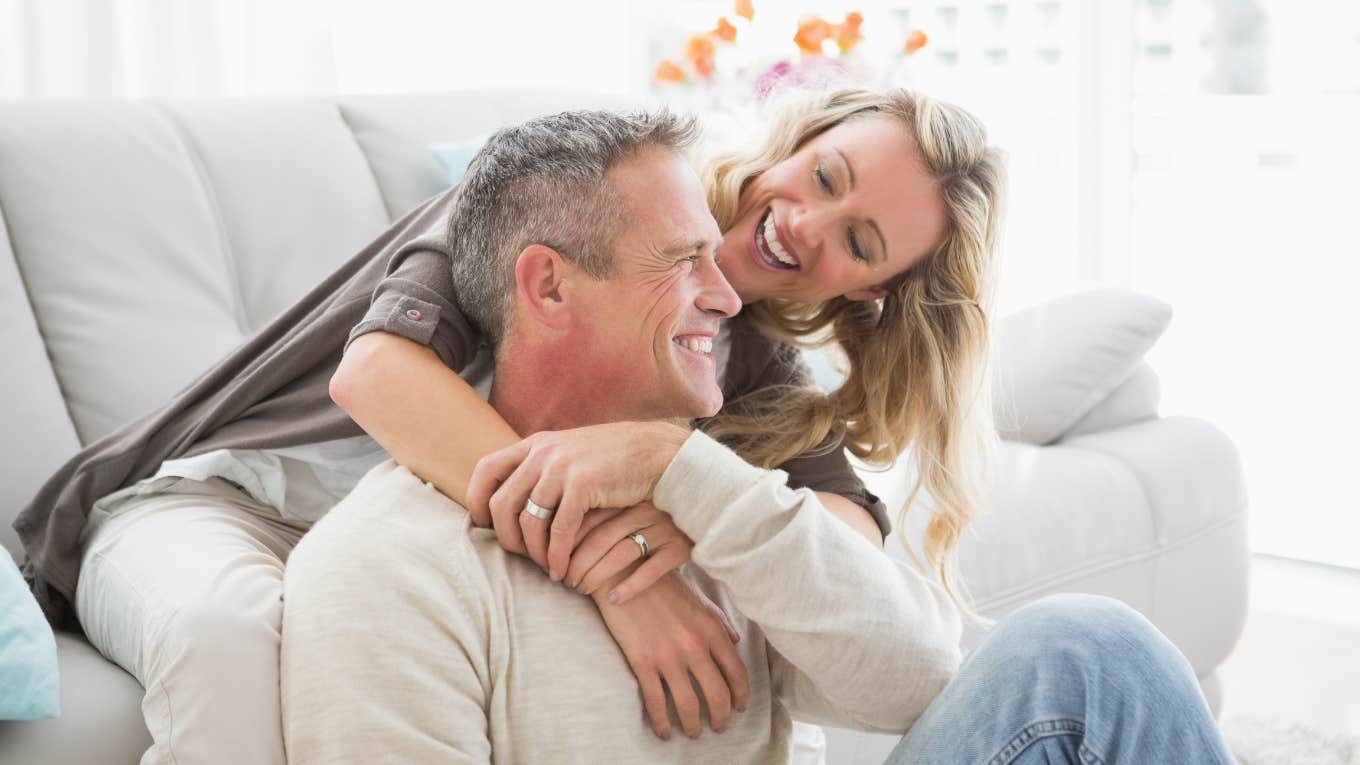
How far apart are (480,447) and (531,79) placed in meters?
2.78

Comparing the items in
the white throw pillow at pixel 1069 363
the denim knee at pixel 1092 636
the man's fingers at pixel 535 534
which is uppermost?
the man's fingers at pixel 535 534

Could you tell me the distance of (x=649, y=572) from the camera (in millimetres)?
1209

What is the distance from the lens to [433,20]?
11.6 feet

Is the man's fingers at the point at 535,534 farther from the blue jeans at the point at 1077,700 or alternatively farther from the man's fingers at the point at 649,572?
the blue jeans at the point at 1077,700

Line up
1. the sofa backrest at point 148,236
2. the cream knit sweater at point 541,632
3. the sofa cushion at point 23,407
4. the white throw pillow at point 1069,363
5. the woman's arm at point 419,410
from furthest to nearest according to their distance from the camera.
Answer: the white throw pillow at point 1069,363 → the sofa backrest at point 148,236 → the sofa cushion at point 23,407 → the woman's arm at point 419,410 → the cream knit sweater at point 541,632

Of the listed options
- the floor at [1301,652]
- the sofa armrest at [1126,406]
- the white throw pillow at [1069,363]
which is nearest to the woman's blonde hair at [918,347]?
the white throw pillow at [1069,363]

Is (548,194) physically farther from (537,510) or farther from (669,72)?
(669,72)

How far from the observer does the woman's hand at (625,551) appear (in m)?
1.20

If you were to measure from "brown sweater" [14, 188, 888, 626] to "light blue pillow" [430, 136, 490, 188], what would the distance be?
61cm

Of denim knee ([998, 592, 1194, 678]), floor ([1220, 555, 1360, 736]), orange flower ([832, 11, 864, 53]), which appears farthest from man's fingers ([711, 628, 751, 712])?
orange flower ([832, 11, 864, 53])

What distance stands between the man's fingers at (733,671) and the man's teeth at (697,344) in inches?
12.0

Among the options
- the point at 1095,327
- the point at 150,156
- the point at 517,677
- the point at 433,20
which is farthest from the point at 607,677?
the point at 433,20

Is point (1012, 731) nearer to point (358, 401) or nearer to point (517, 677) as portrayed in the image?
point (517, 677)

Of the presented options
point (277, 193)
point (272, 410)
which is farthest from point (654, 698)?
point (277, 193)
